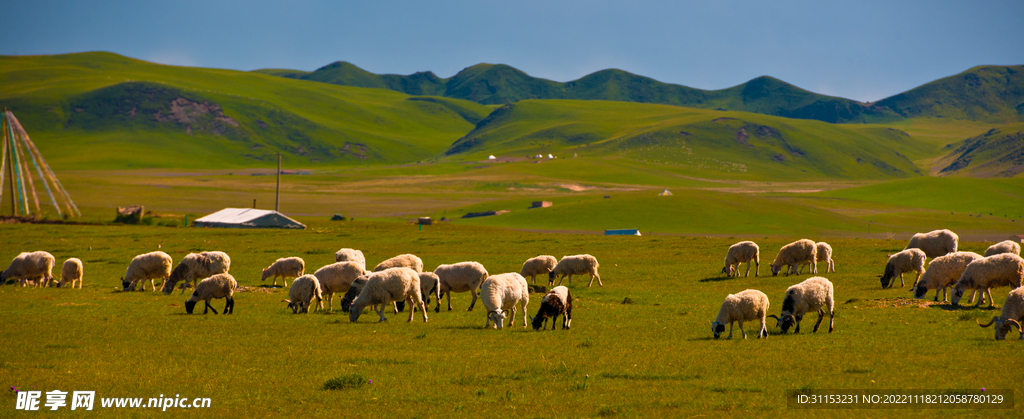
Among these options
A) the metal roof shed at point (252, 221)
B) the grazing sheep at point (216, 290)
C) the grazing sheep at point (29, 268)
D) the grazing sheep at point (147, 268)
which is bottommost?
the metal roof shed at point (252, 221)

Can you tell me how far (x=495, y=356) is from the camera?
15.0m

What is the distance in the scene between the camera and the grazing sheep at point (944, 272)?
2238 centimetres

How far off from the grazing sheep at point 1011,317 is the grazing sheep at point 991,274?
477cm

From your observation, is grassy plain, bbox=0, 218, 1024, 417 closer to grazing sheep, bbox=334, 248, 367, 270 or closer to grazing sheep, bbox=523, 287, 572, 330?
grazing sheep, bbox=523, 287, 572, 330

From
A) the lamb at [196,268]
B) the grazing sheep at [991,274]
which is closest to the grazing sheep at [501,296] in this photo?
the grazing sheep at [991,274]

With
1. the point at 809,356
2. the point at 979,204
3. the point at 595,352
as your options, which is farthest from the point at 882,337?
the point at 979,204

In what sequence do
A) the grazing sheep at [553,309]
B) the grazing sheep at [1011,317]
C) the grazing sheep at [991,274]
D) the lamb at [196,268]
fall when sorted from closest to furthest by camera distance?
the grazing sheep at [1011,317] → the grazing sheep at [553,309] → the grazing sheep at [991,274] → the lamb at [196,268]

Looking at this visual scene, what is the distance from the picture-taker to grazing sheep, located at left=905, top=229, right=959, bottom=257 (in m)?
32.3

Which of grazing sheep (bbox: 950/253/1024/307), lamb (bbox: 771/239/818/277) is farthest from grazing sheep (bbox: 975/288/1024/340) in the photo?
lamb (bbox: 771/239/818/277)

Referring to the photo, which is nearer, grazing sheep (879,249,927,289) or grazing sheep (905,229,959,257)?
grazing sheep (879,249,927,289)

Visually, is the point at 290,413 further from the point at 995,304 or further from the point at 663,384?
the point at 995,304

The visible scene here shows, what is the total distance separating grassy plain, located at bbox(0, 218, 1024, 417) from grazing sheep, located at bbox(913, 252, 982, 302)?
0.71m

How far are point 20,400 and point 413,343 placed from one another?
26.3 feet

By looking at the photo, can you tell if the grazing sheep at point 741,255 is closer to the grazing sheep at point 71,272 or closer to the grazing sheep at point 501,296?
the grazing sheep at point 501,296
